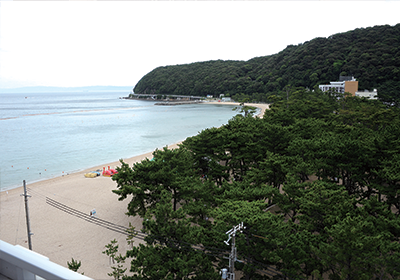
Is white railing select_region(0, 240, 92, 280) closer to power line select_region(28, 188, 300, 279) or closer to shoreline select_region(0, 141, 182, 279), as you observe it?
power line select_region(28, 188, 300, 279)

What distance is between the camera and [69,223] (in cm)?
1368

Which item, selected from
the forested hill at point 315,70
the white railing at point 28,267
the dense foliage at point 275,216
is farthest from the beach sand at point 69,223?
the forested hill at point 315,70

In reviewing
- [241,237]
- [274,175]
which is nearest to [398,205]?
[274,175]

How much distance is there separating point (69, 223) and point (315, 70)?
79.4 m

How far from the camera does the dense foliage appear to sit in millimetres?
6949

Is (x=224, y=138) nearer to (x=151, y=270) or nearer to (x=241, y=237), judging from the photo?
(x=241, y=237)

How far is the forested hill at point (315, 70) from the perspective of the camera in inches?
2314

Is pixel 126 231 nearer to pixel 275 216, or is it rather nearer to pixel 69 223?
pixel 275 216

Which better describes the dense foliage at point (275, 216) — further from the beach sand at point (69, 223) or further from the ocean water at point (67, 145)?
the ocean water at point (67, 145)

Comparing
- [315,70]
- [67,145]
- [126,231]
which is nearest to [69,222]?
[126,231]

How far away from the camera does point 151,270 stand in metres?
6.98

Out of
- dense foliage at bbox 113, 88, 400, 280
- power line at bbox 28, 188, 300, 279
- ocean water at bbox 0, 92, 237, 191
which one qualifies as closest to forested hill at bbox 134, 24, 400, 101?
ocean water at bbox 0, 92, 237, 191

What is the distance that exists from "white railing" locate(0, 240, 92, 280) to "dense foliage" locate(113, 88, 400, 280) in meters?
6.08

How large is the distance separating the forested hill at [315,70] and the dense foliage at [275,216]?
42.3m
